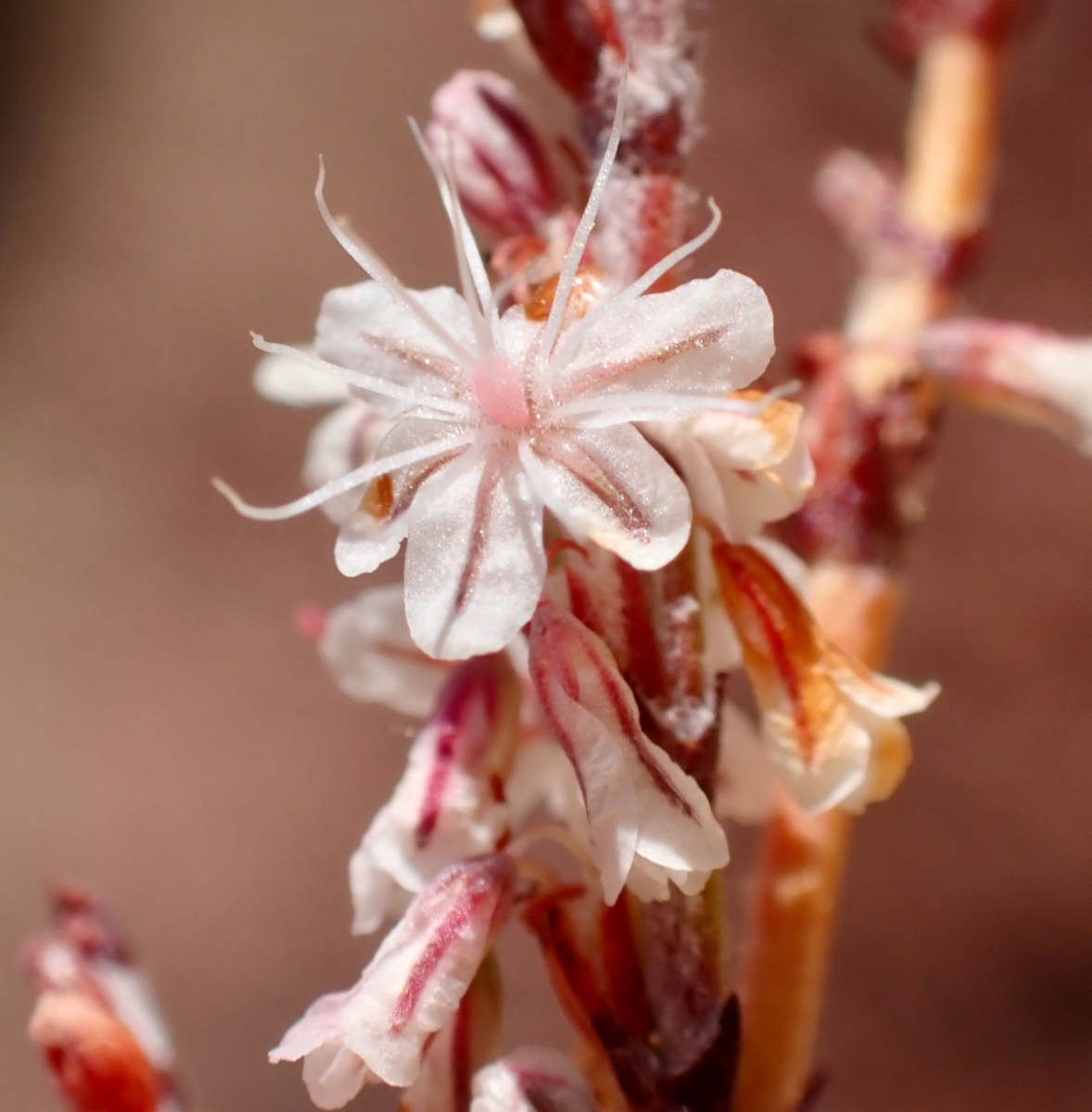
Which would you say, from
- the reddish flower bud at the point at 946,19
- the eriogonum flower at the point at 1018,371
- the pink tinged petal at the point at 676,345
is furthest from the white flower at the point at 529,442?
the reddish flower bud at the point at 946,19

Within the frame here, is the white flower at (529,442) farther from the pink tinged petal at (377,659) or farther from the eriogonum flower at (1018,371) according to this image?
the eriogonum flower at (1018,371)

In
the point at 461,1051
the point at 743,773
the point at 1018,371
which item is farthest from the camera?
the point at 1018,371

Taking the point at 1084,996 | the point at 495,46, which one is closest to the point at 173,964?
the point at 1084,996

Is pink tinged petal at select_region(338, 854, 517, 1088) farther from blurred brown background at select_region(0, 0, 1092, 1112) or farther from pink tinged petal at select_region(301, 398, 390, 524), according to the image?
blurred brown background at select_region(0, 0, 1092, 1112)

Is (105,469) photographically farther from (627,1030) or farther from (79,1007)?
(627,1030)

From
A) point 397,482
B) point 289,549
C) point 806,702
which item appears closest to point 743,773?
point 806,702

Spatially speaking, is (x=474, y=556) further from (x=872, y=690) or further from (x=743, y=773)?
(x=743, y=773)
